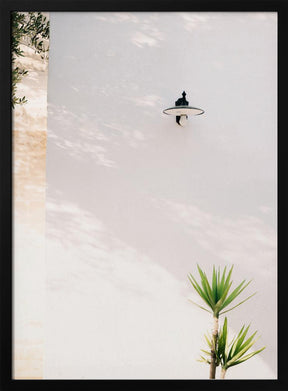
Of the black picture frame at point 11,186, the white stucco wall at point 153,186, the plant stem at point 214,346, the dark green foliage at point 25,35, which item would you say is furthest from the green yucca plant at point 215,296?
the dark green foliage at point 25,35

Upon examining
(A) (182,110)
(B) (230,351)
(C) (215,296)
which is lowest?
(B) (230,351)

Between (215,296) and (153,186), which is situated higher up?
(153,186)

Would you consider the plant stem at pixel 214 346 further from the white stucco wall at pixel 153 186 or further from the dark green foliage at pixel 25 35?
the dark green foliage at pixel 25 35

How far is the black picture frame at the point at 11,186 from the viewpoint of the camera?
3.40m

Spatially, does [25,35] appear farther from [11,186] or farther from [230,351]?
[230,351]

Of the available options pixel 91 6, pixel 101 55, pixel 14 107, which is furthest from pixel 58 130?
pixel 91 6

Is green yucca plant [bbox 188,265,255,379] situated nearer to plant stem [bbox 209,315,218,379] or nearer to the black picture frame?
plant stem [bbox 209,315,218,379]

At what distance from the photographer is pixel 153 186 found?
3553 mm

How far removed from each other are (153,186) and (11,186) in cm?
118

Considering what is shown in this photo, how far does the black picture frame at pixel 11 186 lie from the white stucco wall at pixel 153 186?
0.07m

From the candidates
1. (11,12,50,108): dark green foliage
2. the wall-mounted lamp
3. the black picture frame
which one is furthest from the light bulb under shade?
(11,12,50,108): dark green foliage

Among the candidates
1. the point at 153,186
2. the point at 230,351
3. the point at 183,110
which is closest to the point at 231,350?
the point at 230,351

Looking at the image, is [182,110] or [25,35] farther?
[25,35]

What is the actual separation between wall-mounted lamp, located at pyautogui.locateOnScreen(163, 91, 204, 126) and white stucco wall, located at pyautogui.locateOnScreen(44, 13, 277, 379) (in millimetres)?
77
